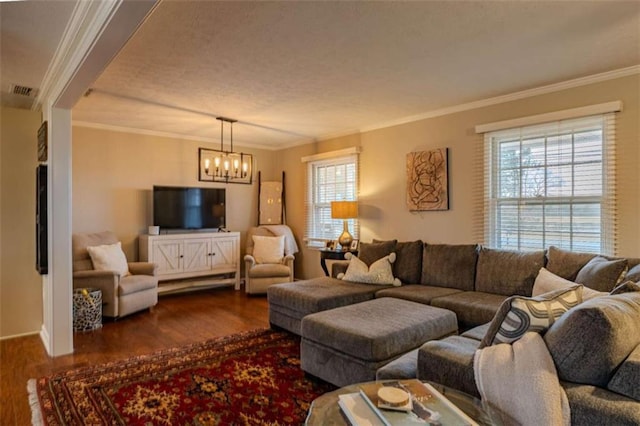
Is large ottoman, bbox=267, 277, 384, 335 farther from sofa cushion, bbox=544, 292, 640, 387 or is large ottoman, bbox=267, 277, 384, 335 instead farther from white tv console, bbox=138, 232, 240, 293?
sofa cushion, bbox=544, 292, 640, 387

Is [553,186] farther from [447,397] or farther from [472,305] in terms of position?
[447,397]

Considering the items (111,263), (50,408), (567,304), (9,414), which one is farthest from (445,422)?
(111,263)

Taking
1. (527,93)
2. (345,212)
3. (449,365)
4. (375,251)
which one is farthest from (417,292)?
(527,93)

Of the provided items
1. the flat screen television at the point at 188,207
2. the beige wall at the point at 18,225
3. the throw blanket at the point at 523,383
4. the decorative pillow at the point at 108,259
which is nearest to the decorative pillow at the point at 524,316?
the throw blanket at the point at 523,383

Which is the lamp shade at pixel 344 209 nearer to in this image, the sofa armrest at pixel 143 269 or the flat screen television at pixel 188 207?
the flat screen television at pixel 188 207

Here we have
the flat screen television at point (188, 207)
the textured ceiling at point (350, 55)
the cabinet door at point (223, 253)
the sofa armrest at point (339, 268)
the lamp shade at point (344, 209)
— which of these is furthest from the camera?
the cabinet door at point (223, 253)

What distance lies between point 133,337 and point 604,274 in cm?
403

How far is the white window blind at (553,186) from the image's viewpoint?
3164mm

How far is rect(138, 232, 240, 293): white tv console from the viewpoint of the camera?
5.00 metres

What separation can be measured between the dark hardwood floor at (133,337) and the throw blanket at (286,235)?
91cm

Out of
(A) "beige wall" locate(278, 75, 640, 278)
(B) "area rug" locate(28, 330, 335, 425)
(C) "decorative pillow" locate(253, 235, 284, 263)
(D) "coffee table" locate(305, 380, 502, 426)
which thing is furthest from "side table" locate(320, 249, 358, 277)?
(D) "coffee table" locate(305, 380, 502, 426)

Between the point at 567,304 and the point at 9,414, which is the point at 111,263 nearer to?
the point at 9,414

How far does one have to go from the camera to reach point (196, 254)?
17.4 feet

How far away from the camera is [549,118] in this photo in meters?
3.41
